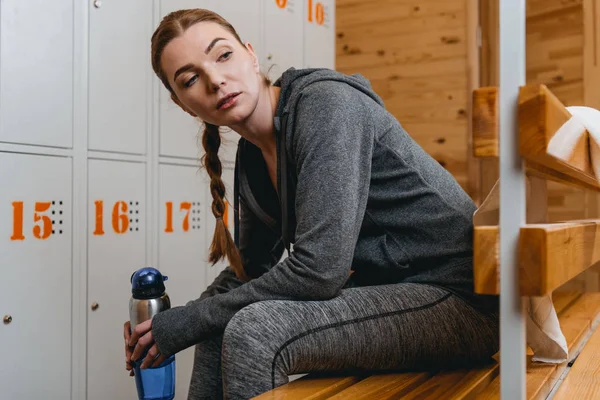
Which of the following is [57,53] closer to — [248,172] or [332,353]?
[248,172]

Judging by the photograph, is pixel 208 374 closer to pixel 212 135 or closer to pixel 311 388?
pixel 311 388

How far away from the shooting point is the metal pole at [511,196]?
786 millimetres

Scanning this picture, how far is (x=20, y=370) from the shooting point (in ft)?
6.40

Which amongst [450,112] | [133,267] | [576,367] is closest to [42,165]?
[133,267]

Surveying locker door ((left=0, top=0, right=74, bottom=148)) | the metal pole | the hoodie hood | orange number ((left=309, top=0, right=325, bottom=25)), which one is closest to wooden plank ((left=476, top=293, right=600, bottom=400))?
the metal pole

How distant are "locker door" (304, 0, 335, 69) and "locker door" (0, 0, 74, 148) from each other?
57.9 inches

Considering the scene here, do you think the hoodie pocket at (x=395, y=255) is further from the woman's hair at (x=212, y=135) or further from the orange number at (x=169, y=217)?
the orange number at (x=169, y=217)

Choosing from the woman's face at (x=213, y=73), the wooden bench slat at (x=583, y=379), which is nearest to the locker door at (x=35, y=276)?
the woman's face at (x=213, y=73)

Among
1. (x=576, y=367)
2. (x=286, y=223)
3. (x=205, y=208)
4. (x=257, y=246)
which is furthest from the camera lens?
(x=205, y=208)

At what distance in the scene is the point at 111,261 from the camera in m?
2.25

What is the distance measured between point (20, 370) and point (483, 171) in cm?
250

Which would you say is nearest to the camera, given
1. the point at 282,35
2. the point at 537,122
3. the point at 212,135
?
the point at 537,122

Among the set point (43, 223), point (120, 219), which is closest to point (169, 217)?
point (120, 219)

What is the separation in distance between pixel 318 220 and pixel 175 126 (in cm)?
152
